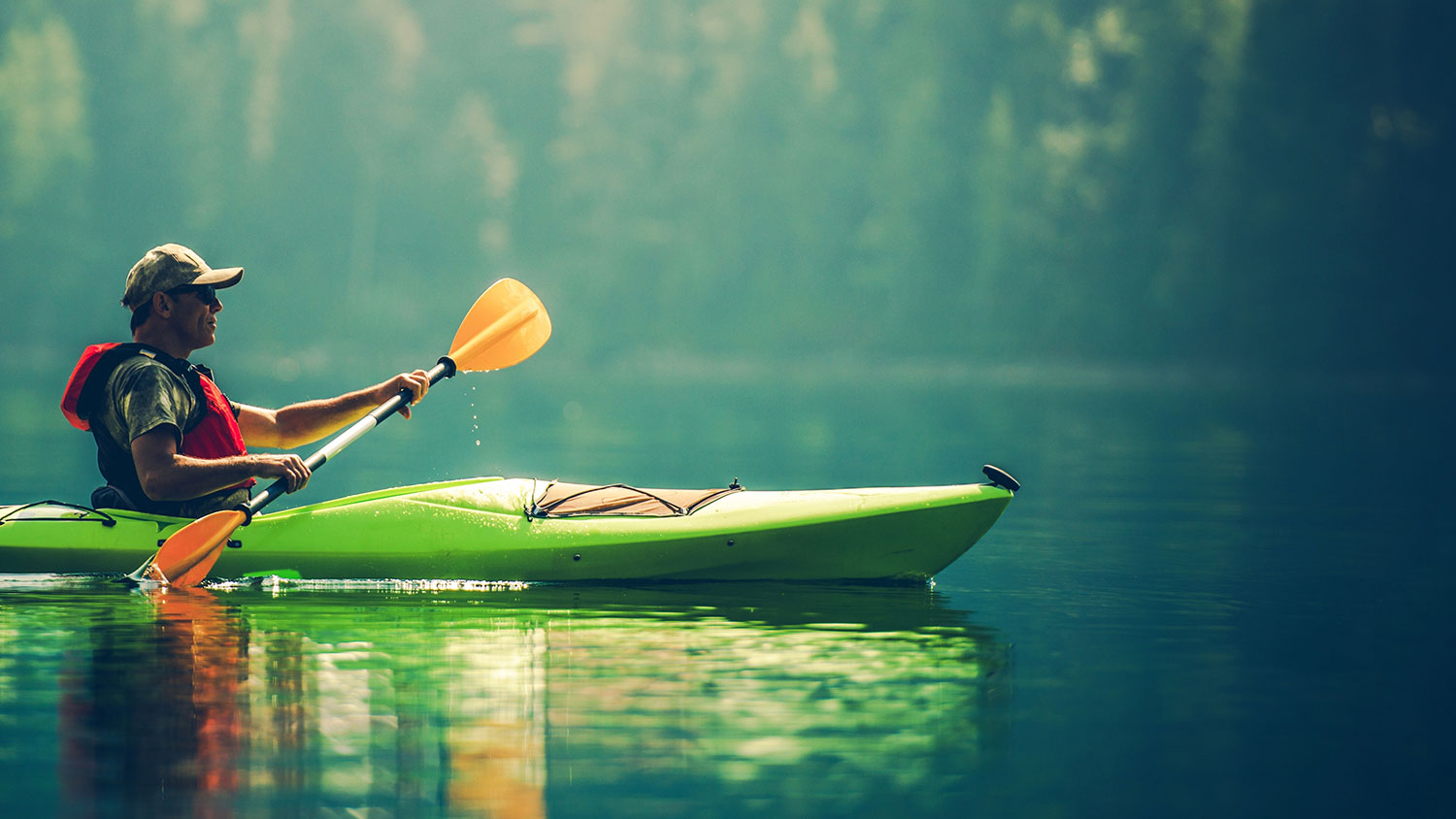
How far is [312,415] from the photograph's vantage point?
6.39 meters

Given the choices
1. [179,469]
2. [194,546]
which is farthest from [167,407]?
[194,546]

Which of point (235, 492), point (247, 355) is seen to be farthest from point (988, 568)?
point (247, 355)

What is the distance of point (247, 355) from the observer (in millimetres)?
44312

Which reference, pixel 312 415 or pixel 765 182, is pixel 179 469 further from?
pixel 765 182

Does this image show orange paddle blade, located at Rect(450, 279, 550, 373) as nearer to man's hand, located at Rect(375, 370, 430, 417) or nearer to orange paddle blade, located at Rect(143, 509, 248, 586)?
man's hand, located at Rect(375, 370, 430, 417)

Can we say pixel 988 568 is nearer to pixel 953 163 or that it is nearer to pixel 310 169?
pixel 953 163

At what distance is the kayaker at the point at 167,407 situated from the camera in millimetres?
5504

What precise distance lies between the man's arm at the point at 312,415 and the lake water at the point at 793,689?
0.65 metres

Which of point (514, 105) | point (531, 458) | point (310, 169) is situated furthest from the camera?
point (514, 105)

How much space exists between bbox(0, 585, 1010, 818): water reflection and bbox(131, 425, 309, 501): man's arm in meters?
0.46

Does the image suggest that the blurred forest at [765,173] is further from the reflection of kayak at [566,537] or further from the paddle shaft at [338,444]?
the paddle shaft at [338,444]

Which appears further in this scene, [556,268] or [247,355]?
[556,268]

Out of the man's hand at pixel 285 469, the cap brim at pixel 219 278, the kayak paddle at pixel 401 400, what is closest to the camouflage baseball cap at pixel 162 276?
the cap brim at pixel 219 278

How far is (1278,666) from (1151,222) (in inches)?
1728
